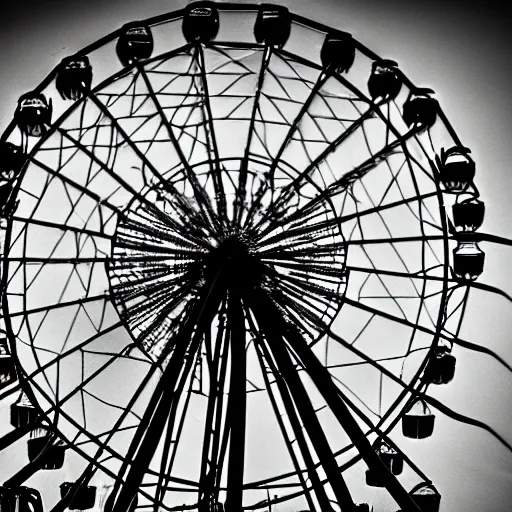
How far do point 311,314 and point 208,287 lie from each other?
3.17 ft

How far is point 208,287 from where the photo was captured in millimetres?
5766

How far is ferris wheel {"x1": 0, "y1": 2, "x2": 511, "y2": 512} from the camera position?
18.6 feet

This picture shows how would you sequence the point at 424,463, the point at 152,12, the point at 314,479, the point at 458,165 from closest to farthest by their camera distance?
the point at 314,479 < the point at 458,165 < the point at 152,12 < the point at 424,463

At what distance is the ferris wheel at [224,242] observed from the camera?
5684 millimetres

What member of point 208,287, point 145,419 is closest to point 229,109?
point 208,287

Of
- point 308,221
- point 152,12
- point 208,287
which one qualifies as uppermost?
point 152,12

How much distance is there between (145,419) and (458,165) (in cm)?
269

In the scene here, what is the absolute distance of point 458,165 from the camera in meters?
5.75

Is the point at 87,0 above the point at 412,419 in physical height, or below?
above

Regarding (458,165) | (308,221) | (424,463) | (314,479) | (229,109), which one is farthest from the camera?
(424,463)

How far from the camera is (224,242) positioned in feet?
19.5

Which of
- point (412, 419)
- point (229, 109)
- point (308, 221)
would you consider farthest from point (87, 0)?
point (412, 419)

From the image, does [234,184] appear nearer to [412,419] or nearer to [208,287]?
[208,287]

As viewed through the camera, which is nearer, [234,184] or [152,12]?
[234,184]
